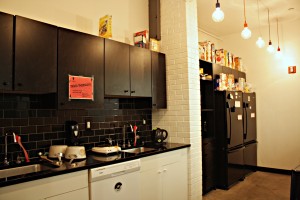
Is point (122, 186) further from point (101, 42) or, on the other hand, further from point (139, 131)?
point (101, 42)

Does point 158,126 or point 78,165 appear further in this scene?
point 158,126

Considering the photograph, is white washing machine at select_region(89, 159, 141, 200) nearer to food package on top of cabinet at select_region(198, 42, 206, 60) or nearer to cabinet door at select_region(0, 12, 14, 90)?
cabinet door at select_region(0, 12, 14, 90)

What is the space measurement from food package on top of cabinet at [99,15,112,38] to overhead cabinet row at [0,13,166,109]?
4.1 inches

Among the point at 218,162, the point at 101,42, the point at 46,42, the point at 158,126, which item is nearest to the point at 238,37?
the point at 218,162

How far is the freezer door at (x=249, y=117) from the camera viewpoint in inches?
189

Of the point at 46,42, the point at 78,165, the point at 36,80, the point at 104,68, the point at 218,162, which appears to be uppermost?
the point at 46,42

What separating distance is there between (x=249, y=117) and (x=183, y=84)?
94.4 inches

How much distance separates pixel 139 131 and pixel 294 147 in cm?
349

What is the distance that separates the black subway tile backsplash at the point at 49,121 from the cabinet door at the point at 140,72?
9.8 inches

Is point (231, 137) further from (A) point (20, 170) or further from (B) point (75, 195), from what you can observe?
(A) point (20, 170)

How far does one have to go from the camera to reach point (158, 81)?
3.34m

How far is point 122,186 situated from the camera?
2260 millimetres

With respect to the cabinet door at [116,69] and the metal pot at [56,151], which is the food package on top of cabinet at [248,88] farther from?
the metal pot at [56,151]

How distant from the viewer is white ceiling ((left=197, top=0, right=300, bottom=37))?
4.04 metres
